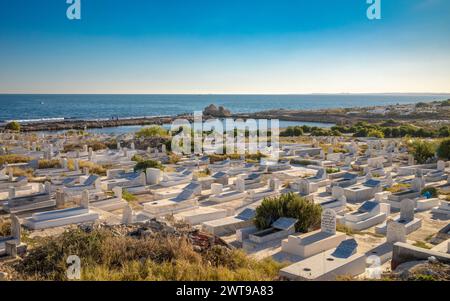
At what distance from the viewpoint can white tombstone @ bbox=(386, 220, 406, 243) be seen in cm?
1045

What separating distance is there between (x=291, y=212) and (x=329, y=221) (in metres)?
1.37

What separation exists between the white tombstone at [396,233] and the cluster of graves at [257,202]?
1.0 inches

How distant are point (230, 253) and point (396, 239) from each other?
5.08 metres

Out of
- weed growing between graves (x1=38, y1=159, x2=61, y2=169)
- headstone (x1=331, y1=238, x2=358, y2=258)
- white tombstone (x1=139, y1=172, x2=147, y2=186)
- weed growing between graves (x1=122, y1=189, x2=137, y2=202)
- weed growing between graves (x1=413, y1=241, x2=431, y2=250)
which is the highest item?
weed growing between graves (x1=38, y1=159, x2=61, y2=169)

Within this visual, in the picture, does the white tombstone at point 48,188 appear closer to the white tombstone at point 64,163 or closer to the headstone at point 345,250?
the white tombstone at point 64,163

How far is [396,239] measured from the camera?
1055 centimetres

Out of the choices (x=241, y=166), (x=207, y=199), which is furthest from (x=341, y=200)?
(x=241, y=166)

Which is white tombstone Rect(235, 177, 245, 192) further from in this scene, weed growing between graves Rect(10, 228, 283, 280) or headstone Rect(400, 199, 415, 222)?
weed growing between graves Rect(10, 228, 283, 280)

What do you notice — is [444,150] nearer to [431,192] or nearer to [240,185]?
[431,192]

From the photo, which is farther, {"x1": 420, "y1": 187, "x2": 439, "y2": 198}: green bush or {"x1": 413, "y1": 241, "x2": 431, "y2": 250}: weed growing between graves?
{"x1": 420, "y1": 187, "x2": 439, "y2": 198}: green bush

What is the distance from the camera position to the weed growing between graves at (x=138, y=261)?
6.49 meters

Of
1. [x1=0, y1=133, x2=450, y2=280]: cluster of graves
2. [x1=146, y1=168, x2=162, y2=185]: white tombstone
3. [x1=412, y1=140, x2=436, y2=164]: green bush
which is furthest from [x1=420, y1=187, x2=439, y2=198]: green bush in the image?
[x1=146, y1=168, x2=162, y2=185]: white tombstone

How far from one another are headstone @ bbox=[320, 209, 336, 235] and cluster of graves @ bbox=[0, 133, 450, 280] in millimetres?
26
